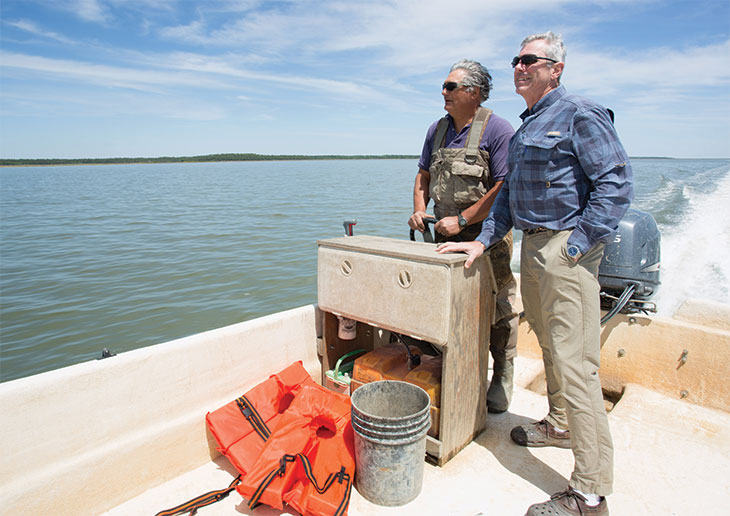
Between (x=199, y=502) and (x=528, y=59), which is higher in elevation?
(x=528, y=59)

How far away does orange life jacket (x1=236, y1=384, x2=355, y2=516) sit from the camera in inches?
83.0

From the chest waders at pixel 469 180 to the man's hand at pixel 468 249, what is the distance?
49 cm

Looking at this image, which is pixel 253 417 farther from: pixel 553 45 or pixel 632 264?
pixel 632 264

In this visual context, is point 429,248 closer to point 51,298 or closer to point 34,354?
point 34,354

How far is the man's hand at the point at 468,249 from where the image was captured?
2.38 metres

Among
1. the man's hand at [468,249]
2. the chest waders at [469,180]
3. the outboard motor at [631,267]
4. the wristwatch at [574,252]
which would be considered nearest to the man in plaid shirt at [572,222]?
the wristwatch at [574,252]

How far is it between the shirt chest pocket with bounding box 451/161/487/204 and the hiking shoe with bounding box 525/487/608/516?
1.64 m

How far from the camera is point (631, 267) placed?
12.2 feet

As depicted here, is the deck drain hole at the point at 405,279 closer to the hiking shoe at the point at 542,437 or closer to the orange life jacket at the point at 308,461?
the orange life jacket at the point at 308,461

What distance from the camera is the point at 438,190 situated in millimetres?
3068

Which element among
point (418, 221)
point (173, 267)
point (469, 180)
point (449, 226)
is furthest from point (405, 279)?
point (173, 267)

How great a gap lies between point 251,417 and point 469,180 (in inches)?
72.5

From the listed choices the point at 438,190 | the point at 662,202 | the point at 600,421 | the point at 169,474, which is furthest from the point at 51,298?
the point at 662,202

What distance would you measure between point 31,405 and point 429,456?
6.17 feet
